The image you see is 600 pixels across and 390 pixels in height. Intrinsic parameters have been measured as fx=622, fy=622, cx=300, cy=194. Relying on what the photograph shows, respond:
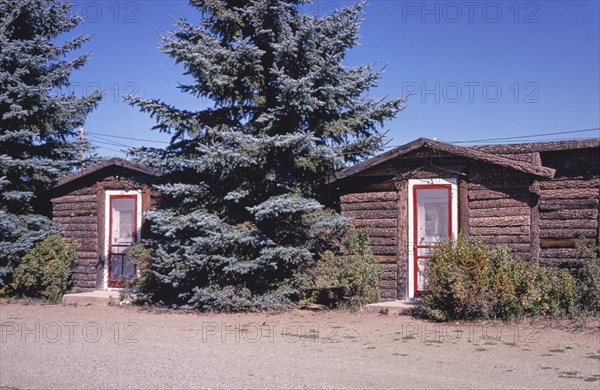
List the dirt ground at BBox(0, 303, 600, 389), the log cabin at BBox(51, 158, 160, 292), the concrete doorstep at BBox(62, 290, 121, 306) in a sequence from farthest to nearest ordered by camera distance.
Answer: the log cabin at BBox(51, 158, 160, 292)
the concrete doorstep at BBox(62, 290, 121, 306)
the dirt ground at BBox(0, 303, 600, 389)

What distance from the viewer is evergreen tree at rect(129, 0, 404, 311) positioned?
13.1 m

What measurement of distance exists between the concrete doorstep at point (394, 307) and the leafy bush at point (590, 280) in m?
3.10

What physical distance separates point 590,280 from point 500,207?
226cm

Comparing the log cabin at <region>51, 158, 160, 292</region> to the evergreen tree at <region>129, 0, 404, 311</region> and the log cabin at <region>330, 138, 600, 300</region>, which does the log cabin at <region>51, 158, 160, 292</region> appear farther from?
the log cabin at <region>330, 138, 600, 300</region>

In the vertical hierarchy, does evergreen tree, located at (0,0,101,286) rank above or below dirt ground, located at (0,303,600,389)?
above

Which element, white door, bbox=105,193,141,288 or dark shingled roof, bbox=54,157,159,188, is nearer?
dark shingled roof, bbox=54,157,159,188

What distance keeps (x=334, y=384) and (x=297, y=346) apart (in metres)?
2.50

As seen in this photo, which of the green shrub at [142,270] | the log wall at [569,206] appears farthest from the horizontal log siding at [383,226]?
the green shrub at [142,270]

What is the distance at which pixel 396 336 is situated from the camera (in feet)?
34.5

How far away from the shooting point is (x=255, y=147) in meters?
13.1

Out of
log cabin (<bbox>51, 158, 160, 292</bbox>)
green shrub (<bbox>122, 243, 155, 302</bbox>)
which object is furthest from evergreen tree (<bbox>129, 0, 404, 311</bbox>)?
log cabin (<bbox>51, 158, 160, 292</bbox>)

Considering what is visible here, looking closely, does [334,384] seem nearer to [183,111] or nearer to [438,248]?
[438,248]

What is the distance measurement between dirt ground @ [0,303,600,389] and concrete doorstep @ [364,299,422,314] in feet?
0.65

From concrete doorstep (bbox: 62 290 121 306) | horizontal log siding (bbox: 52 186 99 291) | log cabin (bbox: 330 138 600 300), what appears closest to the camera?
log cabin (bbox: 330 138 600 300)
